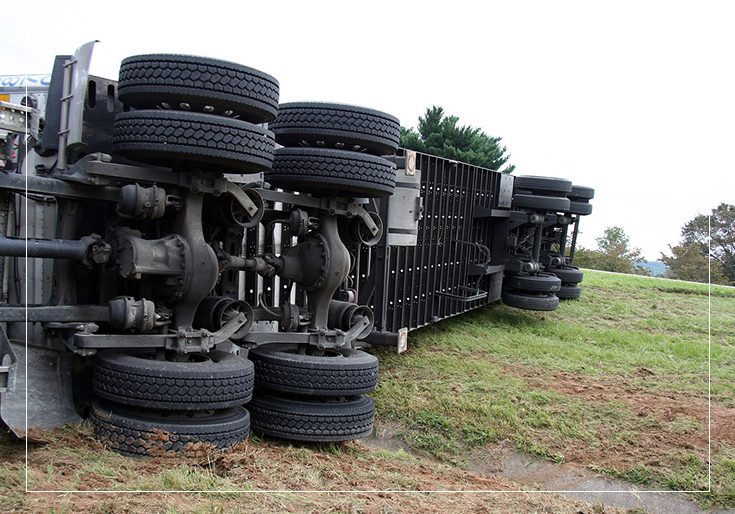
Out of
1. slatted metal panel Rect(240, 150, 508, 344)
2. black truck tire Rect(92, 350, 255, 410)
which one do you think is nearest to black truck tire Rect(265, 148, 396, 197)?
slatted metal panel Rect(240, 150, 508, 344)

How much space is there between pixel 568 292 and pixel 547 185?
8.32ft

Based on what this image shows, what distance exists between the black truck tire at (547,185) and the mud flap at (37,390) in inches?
353

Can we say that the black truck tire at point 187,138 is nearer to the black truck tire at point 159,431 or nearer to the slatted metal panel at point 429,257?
the black truck tire at point 159,431

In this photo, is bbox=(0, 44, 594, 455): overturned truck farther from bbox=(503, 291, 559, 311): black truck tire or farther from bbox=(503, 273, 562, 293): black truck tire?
bbox=(503, 273, 562, 293): black truck tire

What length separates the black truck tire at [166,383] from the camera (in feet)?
14.5

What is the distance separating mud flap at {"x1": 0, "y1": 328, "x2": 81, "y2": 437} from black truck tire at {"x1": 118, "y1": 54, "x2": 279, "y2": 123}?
1669 millimetres

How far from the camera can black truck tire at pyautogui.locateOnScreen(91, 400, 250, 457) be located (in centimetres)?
438

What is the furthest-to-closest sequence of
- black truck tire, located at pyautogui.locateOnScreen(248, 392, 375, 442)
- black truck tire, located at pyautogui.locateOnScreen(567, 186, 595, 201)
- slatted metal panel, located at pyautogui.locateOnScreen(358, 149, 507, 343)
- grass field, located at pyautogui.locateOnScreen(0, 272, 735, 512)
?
black truck tire, located at pyautogui.locateOnScreen(567, 186, 595, 201) < slatted metal panel, located at pyautogui.locateOnScreen(358, 149, 507, 343) < black truck tire, located at pyautogui.locateOnScreen(248, 392, 375, 442) < grass field, located at pyautogui.locateOnScreen(0, 272, 735, 512)

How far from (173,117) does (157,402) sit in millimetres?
1713

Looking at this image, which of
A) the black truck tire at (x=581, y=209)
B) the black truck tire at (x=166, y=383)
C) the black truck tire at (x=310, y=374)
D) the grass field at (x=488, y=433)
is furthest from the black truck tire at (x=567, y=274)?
the black truck tire at (x=166, y=383)

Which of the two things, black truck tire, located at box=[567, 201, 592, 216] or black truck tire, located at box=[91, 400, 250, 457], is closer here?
black truck tire, located at box=[91, 400, 250, 457]

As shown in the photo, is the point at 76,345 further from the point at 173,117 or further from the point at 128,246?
the point at 173,117

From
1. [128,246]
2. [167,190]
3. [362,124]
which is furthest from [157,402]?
[362,124]

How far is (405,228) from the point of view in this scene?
25.6 feet
